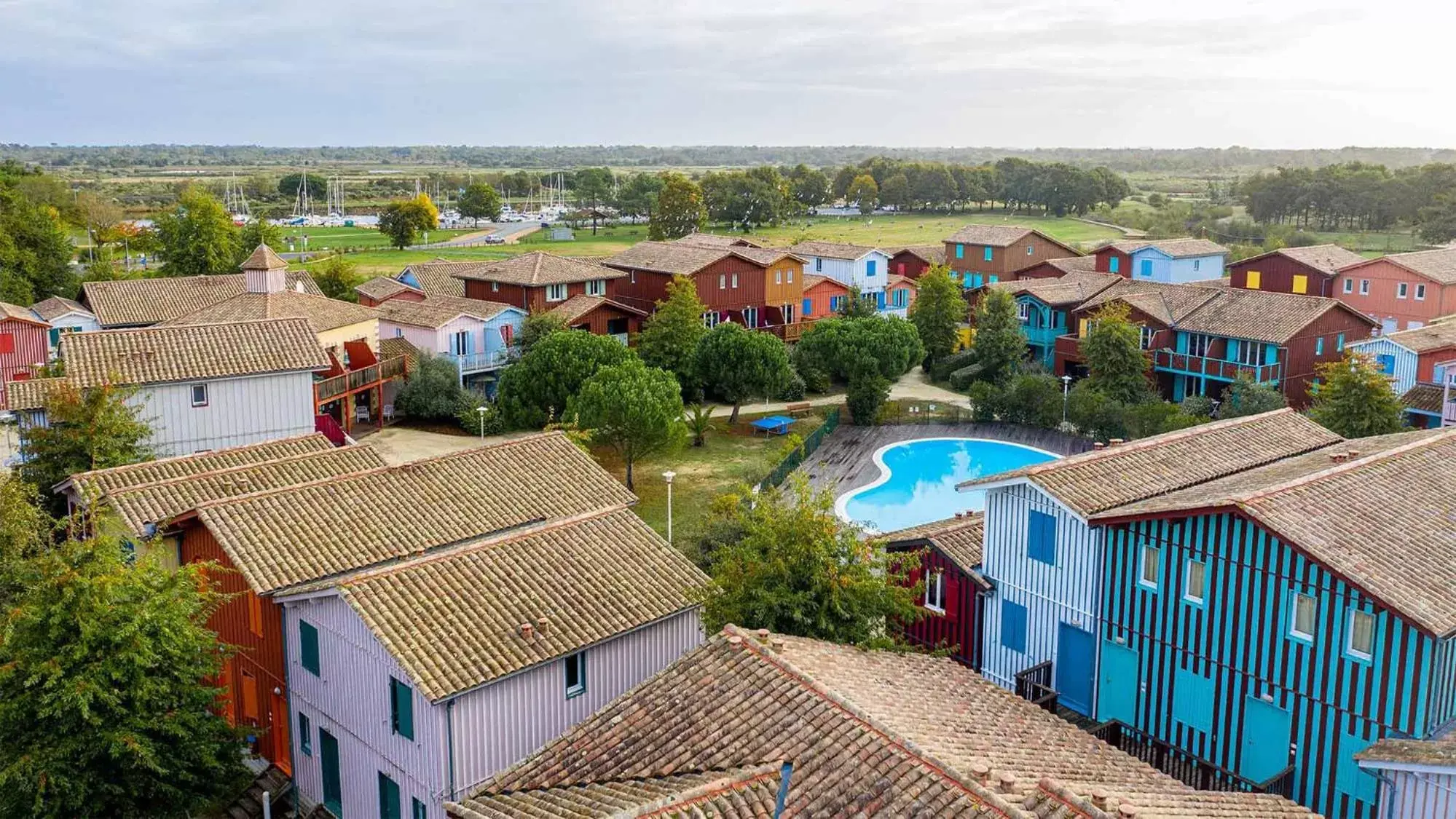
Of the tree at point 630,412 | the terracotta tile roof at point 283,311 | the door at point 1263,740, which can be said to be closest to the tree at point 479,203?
the terracotta tile roof at point 283,311

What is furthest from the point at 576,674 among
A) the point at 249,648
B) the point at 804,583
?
the point at 249,648

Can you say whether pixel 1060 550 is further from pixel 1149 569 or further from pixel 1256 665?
pixel 1256 665

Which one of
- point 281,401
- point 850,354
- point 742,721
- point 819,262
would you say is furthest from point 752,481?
point 819,262

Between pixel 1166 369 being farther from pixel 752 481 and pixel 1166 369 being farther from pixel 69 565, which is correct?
pixel 69 565

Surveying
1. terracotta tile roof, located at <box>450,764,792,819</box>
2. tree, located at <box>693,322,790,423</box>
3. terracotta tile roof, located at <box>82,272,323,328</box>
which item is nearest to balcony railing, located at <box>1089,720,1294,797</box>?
terracotta tile roof, located at <box>450,764,792,819</box>

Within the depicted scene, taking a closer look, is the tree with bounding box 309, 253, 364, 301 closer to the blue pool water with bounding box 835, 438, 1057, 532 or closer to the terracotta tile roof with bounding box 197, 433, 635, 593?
the blue pool water with bounding box 835, 438, 1057, 532
